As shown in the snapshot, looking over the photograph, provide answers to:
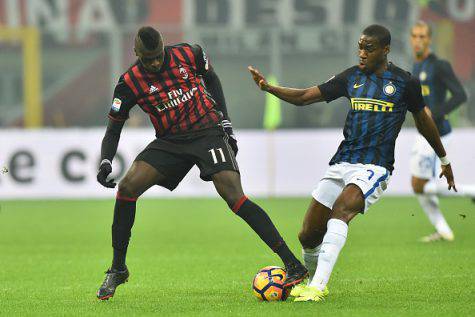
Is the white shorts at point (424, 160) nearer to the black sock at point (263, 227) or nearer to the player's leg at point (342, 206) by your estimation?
the player's leg at point (342, 206)

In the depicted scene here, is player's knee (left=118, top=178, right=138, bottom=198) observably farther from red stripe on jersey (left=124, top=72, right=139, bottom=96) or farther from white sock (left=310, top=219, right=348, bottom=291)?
white sock (left=310, top=219, right=348, bottom=291)

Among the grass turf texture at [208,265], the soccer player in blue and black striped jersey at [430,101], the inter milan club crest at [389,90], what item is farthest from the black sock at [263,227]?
the soccer player in blue and black striped jersey at [430,101]

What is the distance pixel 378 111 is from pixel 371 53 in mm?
426

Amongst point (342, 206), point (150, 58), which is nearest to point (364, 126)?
point (342, 206)

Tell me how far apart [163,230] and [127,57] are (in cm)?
1069

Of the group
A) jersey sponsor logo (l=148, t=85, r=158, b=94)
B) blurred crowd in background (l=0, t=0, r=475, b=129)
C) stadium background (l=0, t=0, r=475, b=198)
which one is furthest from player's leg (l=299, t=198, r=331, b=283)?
blurred crowd in background (l=0, t=0, r=475, b=129)

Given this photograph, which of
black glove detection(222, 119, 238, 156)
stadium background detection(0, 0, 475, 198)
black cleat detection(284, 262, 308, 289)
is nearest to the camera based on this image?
black cleat detection(284, 262, 308, 289)

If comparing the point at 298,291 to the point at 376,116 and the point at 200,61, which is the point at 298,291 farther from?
the point at 200,61

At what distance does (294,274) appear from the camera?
25.7 ft

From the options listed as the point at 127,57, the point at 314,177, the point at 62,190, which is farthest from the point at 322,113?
the point at 62,190

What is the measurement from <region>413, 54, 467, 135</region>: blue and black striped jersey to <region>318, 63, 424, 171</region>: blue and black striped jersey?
444 centimetres

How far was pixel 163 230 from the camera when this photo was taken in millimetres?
14586

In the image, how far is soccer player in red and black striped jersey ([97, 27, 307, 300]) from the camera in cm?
796

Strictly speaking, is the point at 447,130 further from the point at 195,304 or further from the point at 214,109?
the point at 195,304
